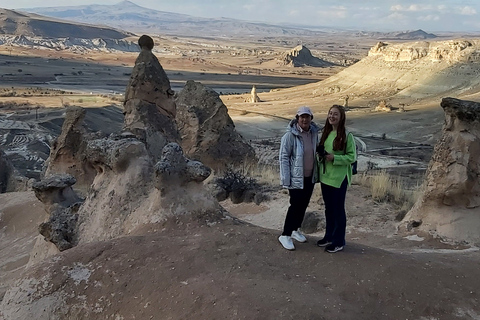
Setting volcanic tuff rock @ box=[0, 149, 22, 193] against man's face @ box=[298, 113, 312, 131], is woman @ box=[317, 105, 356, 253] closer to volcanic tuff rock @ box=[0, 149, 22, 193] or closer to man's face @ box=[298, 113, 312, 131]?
man's face @ box=[298, 113, 312, 131]

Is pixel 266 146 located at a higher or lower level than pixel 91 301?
lower

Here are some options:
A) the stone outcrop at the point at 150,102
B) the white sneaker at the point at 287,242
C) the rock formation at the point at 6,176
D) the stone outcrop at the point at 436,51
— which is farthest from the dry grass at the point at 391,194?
the stone outcrop at the point at 436,51

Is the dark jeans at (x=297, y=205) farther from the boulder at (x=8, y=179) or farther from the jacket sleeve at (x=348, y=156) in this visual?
the boulder at (x=8, y=179)

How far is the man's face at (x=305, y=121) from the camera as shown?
485 centimetres

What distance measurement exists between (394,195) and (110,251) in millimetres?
6572

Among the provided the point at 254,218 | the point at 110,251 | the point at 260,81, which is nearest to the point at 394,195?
the point at 254,218

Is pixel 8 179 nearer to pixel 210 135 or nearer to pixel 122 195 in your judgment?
pixel 210 135

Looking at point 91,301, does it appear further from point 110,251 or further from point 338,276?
point 338,276

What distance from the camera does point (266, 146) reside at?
2195 cm

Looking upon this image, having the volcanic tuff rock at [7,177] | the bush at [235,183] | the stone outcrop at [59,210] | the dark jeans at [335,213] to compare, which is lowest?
the volcanic tuff rock at [7,177]

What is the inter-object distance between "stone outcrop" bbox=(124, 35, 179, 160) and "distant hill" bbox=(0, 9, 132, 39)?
10640 cm

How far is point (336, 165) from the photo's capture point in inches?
191

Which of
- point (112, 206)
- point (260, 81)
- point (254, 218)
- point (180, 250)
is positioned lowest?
point (260, 81)

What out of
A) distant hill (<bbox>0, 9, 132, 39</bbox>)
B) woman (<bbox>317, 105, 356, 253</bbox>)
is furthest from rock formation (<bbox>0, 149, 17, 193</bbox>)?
distant hill (<bbox>0, 9, 132, 39</bbox>)
